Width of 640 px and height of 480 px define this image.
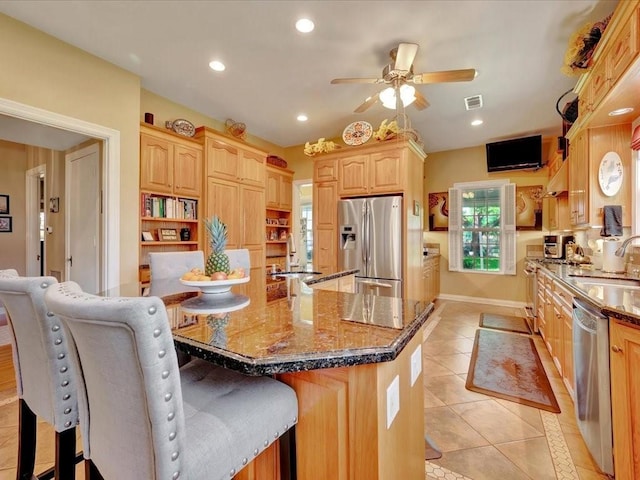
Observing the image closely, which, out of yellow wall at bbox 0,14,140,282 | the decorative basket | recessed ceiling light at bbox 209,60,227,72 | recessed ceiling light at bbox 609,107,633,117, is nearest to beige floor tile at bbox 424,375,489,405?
recessed ceiling light at bbox 609,107,633,117

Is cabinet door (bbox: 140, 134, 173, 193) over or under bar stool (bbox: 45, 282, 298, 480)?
over

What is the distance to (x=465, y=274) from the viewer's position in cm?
561

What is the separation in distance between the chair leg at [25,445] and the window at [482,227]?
5837mm

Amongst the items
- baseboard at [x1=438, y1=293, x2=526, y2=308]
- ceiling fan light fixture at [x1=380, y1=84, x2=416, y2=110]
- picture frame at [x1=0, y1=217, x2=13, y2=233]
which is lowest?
baseboard at [x1=438, y1=293, x2=526, y2=308]

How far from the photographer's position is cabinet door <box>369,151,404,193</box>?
386 cm

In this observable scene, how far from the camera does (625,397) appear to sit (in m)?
1.33

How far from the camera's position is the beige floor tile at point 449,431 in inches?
69.0

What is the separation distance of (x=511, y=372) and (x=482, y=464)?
1.34 metres

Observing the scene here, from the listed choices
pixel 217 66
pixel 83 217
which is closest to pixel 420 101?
pixel 217 66

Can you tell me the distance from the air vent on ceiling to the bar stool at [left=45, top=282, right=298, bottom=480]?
3.85 m

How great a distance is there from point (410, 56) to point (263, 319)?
2377 millimetres

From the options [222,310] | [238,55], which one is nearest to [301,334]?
[222,310]

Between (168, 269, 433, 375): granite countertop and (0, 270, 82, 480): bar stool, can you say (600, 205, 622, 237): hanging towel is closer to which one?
(168, 269, 433, 375): granite countertop

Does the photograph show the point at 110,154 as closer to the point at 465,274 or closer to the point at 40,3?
the point at 40,3
